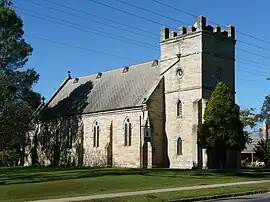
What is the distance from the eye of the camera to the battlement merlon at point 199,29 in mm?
46781

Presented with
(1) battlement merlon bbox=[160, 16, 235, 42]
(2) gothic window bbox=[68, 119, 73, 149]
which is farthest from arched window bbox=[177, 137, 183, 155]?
(2) gothic window bbox=[68, 119, 73, 149]

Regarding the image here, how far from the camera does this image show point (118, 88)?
183 feet

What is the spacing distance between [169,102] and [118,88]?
8800 millimetres

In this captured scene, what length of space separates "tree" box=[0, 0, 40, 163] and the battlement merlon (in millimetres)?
13827

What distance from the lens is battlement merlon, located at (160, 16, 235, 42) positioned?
46781mm

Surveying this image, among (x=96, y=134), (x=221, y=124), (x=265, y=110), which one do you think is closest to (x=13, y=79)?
(x=96, y=134)

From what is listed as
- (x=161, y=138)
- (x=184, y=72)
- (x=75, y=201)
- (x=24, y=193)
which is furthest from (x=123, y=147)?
(x=75, y=201)

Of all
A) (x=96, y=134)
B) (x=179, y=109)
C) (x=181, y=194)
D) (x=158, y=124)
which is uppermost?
(x=179, y=109)

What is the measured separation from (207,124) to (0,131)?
18971mm

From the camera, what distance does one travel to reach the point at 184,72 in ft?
156

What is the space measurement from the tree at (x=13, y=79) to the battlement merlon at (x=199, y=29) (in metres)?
13.8

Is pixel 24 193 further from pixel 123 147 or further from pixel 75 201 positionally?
pixel 123 147

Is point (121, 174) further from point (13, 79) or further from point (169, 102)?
point (13, 79)

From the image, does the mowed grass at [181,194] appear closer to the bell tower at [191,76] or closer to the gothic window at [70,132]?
the bell tower at [191,76]
